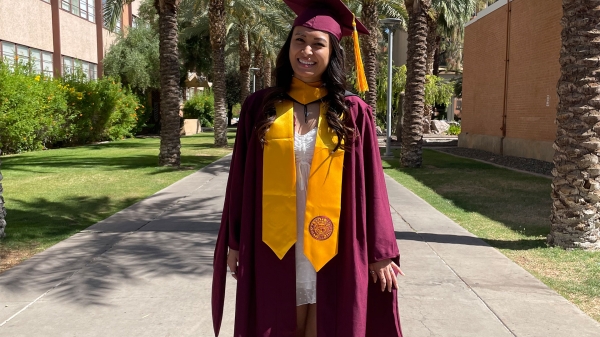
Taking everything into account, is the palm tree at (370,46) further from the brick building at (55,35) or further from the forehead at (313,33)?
the forehead at (313,33)

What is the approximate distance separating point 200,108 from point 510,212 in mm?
35805

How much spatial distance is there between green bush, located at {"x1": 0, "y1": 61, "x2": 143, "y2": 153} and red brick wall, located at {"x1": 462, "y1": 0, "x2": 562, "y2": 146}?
14.9 meters

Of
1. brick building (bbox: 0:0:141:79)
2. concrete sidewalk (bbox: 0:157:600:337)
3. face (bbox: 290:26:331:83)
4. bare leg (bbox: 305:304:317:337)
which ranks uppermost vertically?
brick building (bbox: 0:0:141:79)

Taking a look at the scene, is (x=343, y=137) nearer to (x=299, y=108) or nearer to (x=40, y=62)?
(x=299, y=108)

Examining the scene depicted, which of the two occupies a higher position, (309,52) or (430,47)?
(430,47)

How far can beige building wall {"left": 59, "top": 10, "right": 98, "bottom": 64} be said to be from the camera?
26.9 metres

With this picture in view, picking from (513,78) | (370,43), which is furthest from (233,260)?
(370,43)

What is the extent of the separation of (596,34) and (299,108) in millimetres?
4658

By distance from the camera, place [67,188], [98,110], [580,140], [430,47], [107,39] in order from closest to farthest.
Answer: [580,140] < [67,188] < [98,110] < [430,47] < [107,39]

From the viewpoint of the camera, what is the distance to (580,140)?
5.91 metres

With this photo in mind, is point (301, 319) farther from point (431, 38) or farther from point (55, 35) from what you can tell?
point (431, 38)

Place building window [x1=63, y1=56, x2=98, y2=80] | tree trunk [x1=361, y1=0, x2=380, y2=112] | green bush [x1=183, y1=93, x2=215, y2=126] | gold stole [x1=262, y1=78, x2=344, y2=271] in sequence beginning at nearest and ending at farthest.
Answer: gold stole [x1=262, y1=78, x2=344, y2=271] < tree trunk [x1=361, y1=0, x2=380, y2=112] < building window [x1=63, y1=56, x2=98, y2=80] < green bush [x1=183, y1=93, x2=215, y2=126]

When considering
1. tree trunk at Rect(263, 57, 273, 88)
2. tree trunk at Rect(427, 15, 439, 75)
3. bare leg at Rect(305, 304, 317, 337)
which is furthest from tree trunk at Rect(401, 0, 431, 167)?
tree trunk at Rect(263, 57, 273, 88)

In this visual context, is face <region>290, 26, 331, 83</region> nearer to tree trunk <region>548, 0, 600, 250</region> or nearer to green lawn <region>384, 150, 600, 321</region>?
green lawn <region>384, 150, 600, 321</region>
